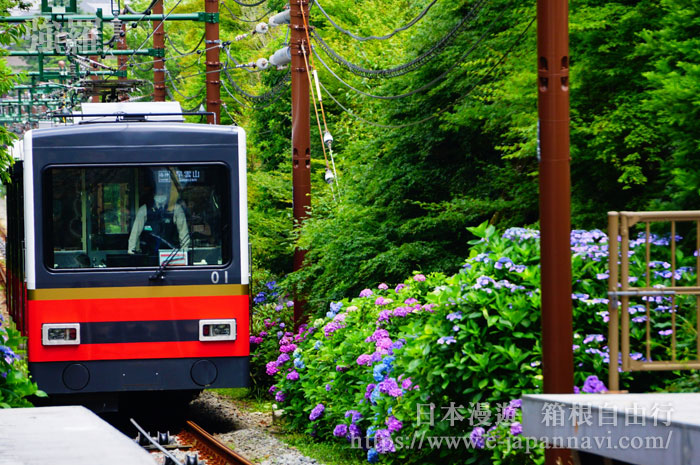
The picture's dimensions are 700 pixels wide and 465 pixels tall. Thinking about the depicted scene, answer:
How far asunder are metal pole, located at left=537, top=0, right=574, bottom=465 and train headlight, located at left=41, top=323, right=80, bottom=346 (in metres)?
5.74

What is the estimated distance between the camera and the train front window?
1127 centimetres

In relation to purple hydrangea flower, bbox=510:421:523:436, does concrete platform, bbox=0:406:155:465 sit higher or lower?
higher

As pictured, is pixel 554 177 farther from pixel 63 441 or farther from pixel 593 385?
pixel 63 441

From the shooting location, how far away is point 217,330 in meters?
11.4

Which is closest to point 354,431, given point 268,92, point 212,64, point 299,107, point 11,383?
point 11,383

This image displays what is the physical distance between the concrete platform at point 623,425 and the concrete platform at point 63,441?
200 centimetres

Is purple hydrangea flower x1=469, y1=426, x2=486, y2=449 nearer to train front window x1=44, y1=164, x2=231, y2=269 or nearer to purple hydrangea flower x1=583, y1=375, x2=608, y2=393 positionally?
purple hydrangea flower x1=583, y1=375, x2=608, y2=393

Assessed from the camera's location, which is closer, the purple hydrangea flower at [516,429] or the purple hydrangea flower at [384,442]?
the purple hydrangea flower at [516,429]

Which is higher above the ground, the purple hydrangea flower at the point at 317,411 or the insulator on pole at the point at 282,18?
the insulator on pole at the point at 282,18

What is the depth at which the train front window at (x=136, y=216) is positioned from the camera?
11273 mm

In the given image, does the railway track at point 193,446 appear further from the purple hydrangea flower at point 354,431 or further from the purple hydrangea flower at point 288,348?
the purple hydrangea flower at point 288,348

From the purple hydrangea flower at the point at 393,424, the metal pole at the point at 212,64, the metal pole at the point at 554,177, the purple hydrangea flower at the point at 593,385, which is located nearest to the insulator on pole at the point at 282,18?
the metal pole at the point at 212,64

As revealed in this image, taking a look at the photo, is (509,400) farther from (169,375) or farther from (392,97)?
(392,97)

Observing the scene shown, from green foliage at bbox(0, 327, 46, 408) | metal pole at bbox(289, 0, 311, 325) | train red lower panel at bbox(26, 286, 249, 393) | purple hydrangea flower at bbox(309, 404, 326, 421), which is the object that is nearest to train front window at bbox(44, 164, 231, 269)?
train red lower panel at bbox(26, 286, 249, 393)
